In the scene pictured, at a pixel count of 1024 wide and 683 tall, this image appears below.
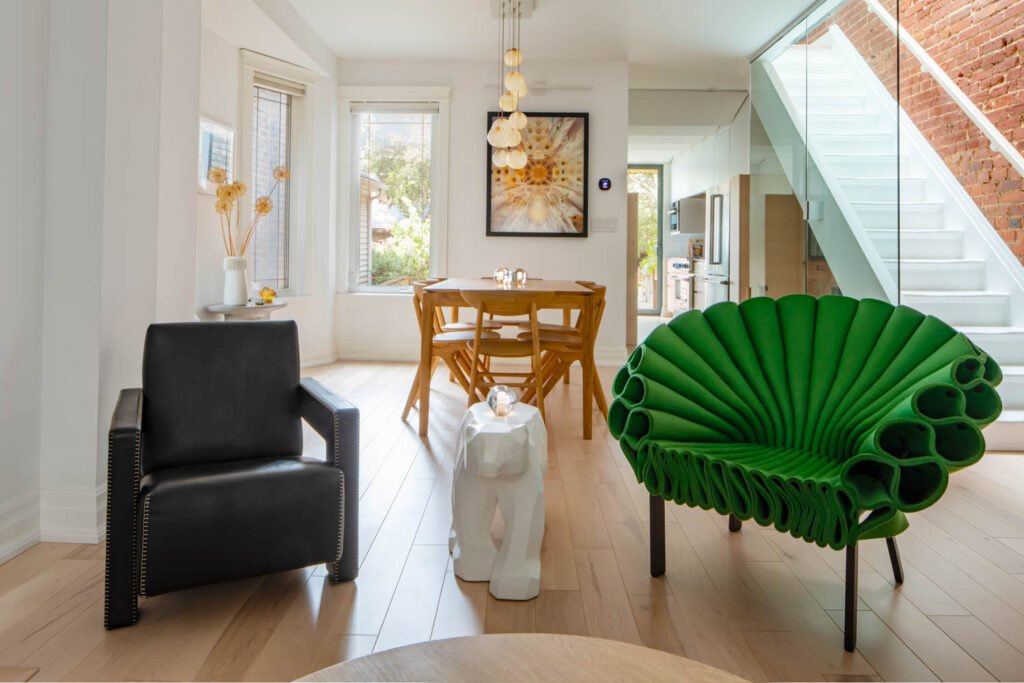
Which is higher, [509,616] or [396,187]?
[396,187]

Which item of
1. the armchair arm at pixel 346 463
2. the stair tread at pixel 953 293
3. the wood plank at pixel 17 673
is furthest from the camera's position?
the stair tread at pixel 953 293

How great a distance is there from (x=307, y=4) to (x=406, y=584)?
15.9ft

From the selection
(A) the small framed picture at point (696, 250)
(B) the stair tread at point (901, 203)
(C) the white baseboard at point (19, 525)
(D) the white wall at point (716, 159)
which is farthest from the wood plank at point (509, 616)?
(A) the small framed picture at point (696, 250)

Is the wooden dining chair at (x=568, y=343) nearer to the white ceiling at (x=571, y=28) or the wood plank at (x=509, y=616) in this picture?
the wood plank at (x=509, y=616)

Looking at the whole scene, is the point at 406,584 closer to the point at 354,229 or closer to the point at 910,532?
the point at 910,532

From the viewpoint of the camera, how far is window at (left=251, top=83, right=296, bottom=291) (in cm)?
593

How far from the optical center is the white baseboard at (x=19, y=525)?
221 cm

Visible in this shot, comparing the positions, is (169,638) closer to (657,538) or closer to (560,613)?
(560,613)

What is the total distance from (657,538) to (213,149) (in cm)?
456

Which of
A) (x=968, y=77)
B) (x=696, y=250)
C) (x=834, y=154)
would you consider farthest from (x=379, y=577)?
(x=696, y=250)

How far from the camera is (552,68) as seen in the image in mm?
6633

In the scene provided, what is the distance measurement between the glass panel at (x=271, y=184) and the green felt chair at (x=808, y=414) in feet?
15.2

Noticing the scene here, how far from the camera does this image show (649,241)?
40.6ft

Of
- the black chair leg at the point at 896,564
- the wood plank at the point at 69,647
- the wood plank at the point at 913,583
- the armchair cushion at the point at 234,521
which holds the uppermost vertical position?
the armchair cushion at the point at 234,521
